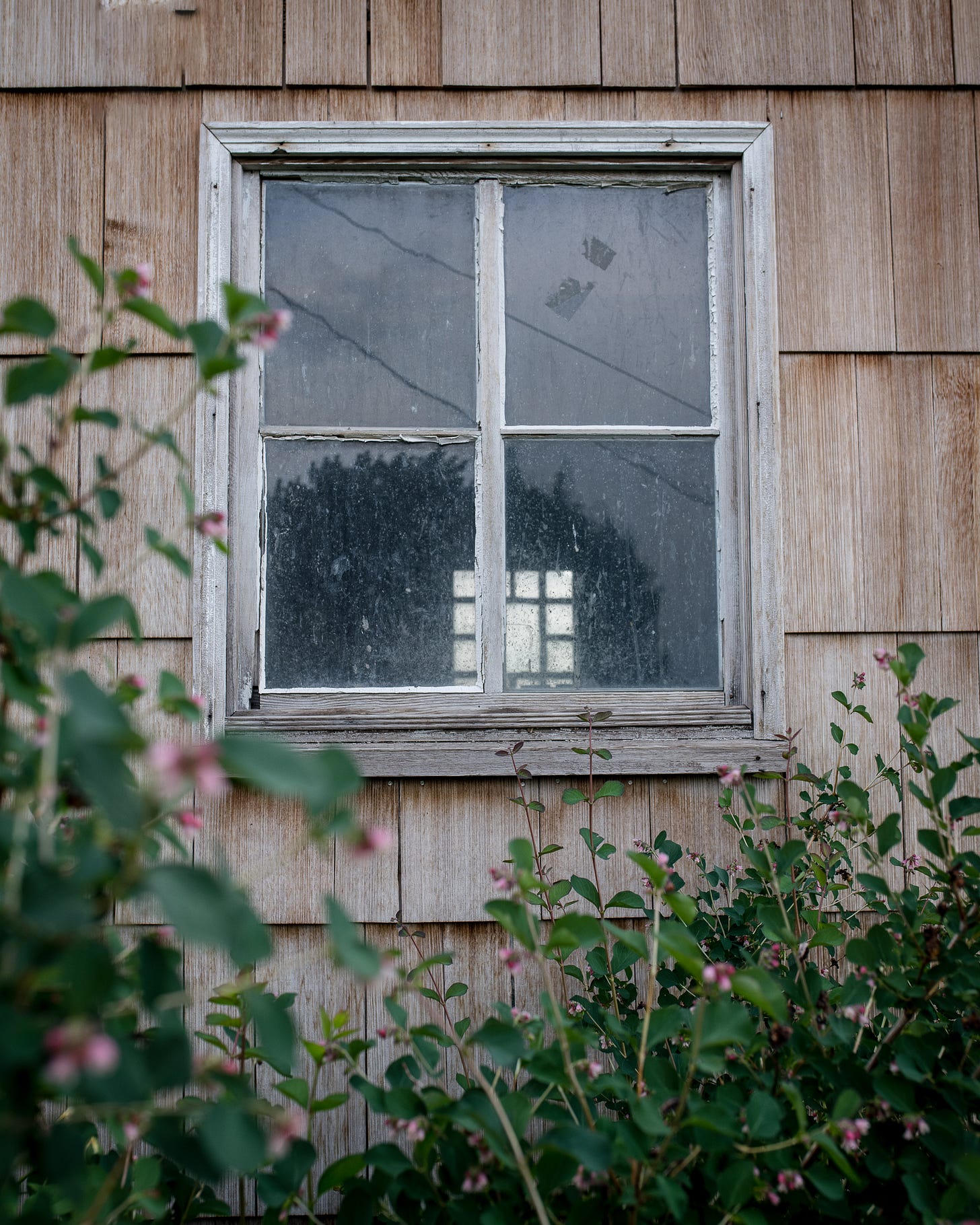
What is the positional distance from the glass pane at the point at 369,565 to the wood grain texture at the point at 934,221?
990 mm

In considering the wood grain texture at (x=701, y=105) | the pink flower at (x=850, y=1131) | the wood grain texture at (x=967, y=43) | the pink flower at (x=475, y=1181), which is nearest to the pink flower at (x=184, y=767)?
the pink flower at (x=475, y=1181)

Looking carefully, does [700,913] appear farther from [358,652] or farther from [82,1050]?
[82,1050]

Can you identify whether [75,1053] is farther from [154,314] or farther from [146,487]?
[146,487]

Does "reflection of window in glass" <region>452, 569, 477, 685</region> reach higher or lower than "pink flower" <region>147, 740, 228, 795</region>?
higher

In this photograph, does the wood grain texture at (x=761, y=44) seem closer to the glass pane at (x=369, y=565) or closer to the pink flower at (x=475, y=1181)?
the glass pane at (x=369, y=565)

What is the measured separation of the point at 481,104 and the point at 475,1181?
189 cm

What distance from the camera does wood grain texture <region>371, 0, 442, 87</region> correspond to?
1.76 m

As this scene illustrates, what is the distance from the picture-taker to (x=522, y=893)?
3.12 ft

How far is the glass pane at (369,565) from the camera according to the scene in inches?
69.6

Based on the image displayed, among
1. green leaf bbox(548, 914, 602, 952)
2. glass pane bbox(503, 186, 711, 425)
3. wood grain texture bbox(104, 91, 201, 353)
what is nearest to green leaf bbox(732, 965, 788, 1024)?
green leaf bbox(548, 914, 602, 952)

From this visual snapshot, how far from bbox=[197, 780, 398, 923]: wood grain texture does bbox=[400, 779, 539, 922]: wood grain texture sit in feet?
0.10

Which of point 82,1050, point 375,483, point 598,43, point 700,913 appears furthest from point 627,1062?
point 598,43

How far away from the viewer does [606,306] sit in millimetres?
1845

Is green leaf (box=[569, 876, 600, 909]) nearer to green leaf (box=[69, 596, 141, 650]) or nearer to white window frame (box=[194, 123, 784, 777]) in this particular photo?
white window frame (box=[194, 123, 784, 777])
